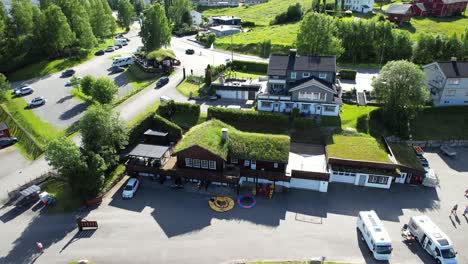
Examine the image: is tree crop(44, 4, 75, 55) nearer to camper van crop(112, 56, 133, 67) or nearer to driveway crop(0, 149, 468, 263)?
camper van crop(112, 56, 133, 67)

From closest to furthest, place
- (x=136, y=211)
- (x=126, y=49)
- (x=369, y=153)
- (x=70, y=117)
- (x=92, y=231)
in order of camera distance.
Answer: (x=92, y=231)
(x=136, y=211)
(x=369, y=153)
(x=70, y=117)
(x=126, y=49)

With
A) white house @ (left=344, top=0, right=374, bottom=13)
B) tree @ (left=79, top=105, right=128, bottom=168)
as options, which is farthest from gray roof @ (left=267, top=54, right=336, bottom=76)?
white house @ (left=344, top=0, right=374, bottom=13)

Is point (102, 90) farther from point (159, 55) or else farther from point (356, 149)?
point (356, 149)

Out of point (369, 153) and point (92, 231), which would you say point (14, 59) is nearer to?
point (92, 231)

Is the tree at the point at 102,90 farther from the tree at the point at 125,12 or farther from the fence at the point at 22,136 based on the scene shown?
the tree at the point at 125,12

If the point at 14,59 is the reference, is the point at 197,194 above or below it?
below

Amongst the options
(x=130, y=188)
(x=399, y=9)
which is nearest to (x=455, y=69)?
(x=399, y=9)

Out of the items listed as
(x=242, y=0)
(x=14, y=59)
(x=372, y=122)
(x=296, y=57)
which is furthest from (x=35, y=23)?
(x=242, y=0)

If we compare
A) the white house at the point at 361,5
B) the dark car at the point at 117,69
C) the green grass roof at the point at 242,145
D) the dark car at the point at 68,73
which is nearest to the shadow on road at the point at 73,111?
the dark car at the point at 68,73
